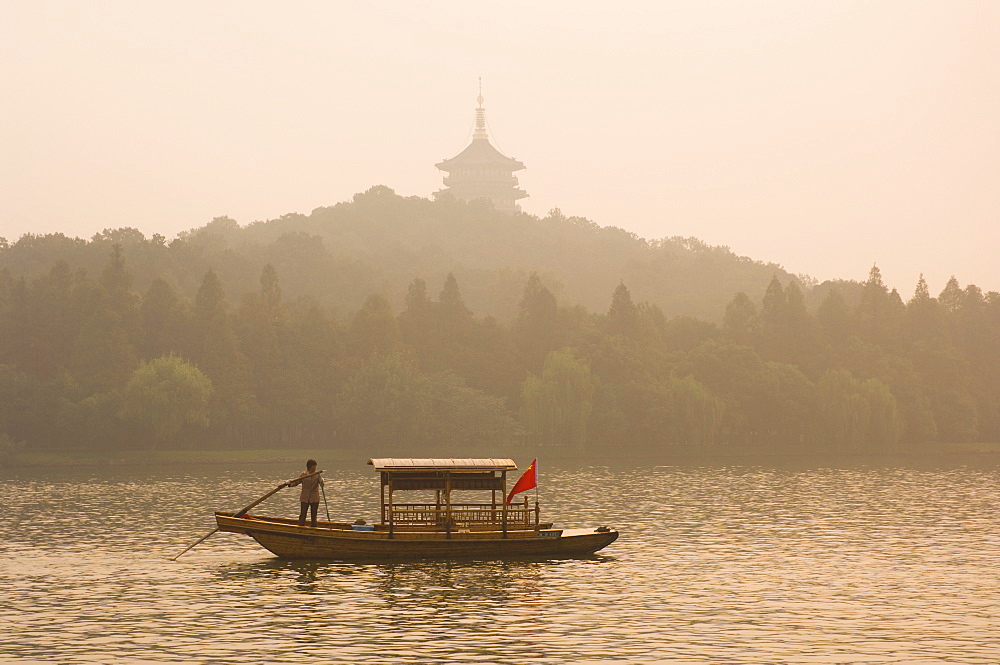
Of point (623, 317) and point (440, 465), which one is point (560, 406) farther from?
point (440, 465)

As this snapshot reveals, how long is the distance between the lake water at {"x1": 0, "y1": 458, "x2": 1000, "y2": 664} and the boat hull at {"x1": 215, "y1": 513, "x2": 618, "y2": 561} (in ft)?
1.32

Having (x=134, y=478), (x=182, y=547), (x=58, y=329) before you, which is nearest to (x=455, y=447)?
(x=134, y=478)

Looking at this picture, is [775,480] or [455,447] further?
[455,447]

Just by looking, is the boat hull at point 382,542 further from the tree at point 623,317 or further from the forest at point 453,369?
the tree at point 623,317

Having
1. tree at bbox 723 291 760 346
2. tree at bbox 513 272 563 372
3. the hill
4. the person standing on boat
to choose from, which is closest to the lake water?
the person standing on boat

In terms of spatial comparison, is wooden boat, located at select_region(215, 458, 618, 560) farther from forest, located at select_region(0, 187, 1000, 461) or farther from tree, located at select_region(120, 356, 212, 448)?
forest, located at select_region(0, 187, 1000, 461)

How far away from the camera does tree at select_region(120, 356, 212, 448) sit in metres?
78.2

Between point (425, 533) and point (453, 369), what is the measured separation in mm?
65791

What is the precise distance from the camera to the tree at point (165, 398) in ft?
257

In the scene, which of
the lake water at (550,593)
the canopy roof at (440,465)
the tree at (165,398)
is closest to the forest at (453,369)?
the tree at (165,398)

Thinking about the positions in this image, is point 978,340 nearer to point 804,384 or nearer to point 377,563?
point 804,384

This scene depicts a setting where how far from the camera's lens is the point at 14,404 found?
258 feet

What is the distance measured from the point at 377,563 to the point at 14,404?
187 feet

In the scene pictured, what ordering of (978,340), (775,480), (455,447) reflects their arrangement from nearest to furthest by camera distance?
(775,480), (455,447), (978,340)
